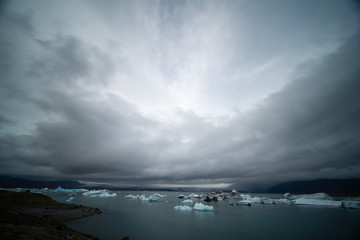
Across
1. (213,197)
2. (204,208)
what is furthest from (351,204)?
(204,208)

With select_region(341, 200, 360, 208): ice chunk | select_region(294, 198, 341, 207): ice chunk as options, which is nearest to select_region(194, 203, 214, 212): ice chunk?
select_region(341, 200, 360, 208): ice chunk

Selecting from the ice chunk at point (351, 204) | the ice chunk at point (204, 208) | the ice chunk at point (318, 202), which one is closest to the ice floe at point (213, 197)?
the ice chunk at point (318, 202)

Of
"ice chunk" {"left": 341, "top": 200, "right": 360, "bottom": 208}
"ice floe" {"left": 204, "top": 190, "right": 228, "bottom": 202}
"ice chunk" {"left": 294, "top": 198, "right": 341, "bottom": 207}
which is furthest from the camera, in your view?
"ice floe" {"left": 204, "top": 190, "right": 228, "bottom": 202}

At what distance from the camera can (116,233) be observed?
76.0 feet

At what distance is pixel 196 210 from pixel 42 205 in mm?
38638

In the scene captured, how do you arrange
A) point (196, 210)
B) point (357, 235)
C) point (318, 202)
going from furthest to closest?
point (318, 202) → point (196, 210) → point (357, 235)

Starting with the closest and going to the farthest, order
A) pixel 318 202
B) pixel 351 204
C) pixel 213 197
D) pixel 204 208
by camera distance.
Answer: pixel 204 208, pixel 351 204, pixel 318 202, pixel 213 197

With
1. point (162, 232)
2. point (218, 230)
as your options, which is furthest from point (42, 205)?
point (218, 230)

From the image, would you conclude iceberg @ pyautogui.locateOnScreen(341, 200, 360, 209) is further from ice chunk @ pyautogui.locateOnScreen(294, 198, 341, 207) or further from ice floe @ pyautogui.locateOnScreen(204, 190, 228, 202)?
ice floe @ pyautogui.locateOnScreen(204, 190, 228, 202)

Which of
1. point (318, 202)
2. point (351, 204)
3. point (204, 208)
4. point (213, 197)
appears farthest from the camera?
point (213, 197)

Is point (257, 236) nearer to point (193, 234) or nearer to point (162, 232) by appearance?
point (193, 234)

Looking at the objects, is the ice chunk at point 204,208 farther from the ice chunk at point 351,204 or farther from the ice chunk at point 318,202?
the ice chunk at point 318,202

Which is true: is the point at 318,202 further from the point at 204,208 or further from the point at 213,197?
the point at 204,208

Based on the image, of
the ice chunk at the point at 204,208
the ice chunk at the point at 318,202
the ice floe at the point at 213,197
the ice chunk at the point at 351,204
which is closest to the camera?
the ice chunk at the point at 204,208
